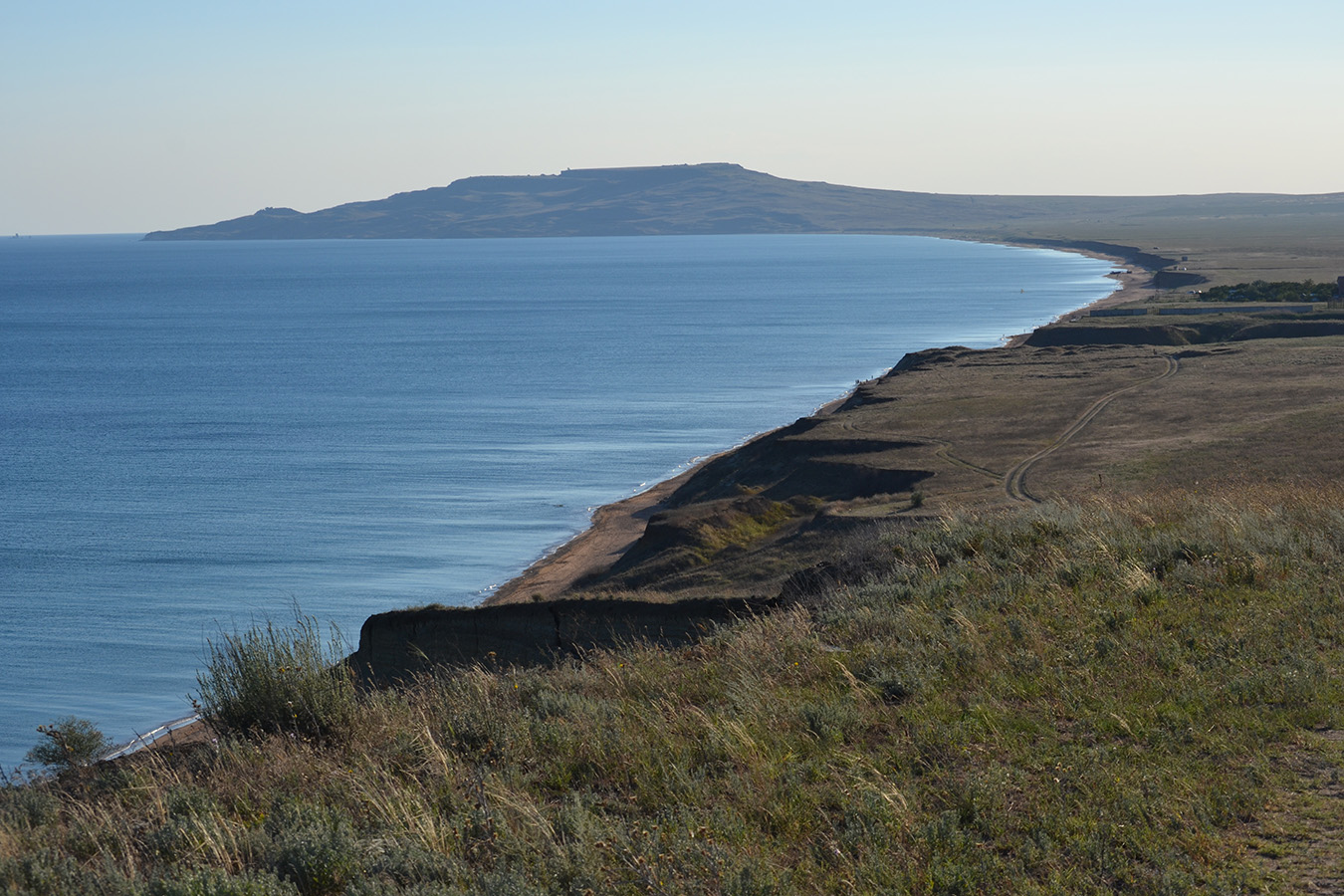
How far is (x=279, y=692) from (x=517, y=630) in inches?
574

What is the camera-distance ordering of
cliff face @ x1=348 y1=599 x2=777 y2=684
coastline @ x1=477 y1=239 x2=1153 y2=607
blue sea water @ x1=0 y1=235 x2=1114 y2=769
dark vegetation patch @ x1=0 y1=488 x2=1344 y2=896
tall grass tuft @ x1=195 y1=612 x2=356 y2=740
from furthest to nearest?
blue sea water @ x1=0 y1=235 x2=1114 y2=769, coastline @ x1=477 y1=239 x2=1153 y2=607, cliff face @ x1=348 y1=599 x2=777 y2=684, tall grass tuft @ x1=195 y1=612 x2=356 y2=740, dark vegetation patch @ x1=0 y1=488 x2=1344 y2=896

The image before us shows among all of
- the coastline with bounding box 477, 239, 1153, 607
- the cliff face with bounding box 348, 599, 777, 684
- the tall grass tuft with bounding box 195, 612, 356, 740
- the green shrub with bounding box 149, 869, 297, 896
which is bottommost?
the coastline with bounding box 477, 239, 1153, 607

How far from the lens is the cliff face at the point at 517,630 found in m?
21.5

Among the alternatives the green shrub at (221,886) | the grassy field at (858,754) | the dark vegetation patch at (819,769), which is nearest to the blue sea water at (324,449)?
the grassy field at (858,754)

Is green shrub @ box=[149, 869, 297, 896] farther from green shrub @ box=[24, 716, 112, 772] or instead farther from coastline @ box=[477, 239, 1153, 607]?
coastline @ box=[477, 239, 1153, 607]

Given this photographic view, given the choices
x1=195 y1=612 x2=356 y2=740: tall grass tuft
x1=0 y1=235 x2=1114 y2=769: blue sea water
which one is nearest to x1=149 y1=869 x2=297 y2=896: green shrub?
x1=195 y1=612 x2=356 y2=740: tall grass tuft

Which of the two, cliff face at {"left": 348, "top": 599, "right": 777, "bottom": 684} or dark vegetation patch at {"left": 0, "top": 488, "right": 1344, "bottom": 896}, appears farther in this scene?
cliff face at {"left": 348, "top": 599, "right": 777, "bottom": 684}

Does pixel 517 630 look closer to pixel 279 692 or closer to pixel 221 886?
pixel 279 692

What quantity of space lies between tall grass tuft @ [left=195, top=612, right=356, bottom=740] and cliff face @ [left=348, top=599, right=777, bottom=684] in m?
11.3

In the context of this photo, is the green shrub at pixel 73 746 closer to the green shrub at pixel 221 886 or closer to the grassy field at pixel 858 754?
the grassy field at pixel 858 754

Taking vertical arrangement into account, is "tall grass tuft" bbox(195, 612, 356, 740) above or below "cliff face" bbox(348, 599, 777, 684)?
above

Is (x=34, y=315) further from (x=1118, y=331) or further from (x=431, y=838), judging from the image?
(x=431, y=838)

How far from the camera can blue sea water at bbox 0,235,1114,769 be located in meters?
36.6

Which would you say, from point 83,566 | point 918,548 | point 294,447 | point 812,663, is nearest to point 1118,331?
point 294,447
